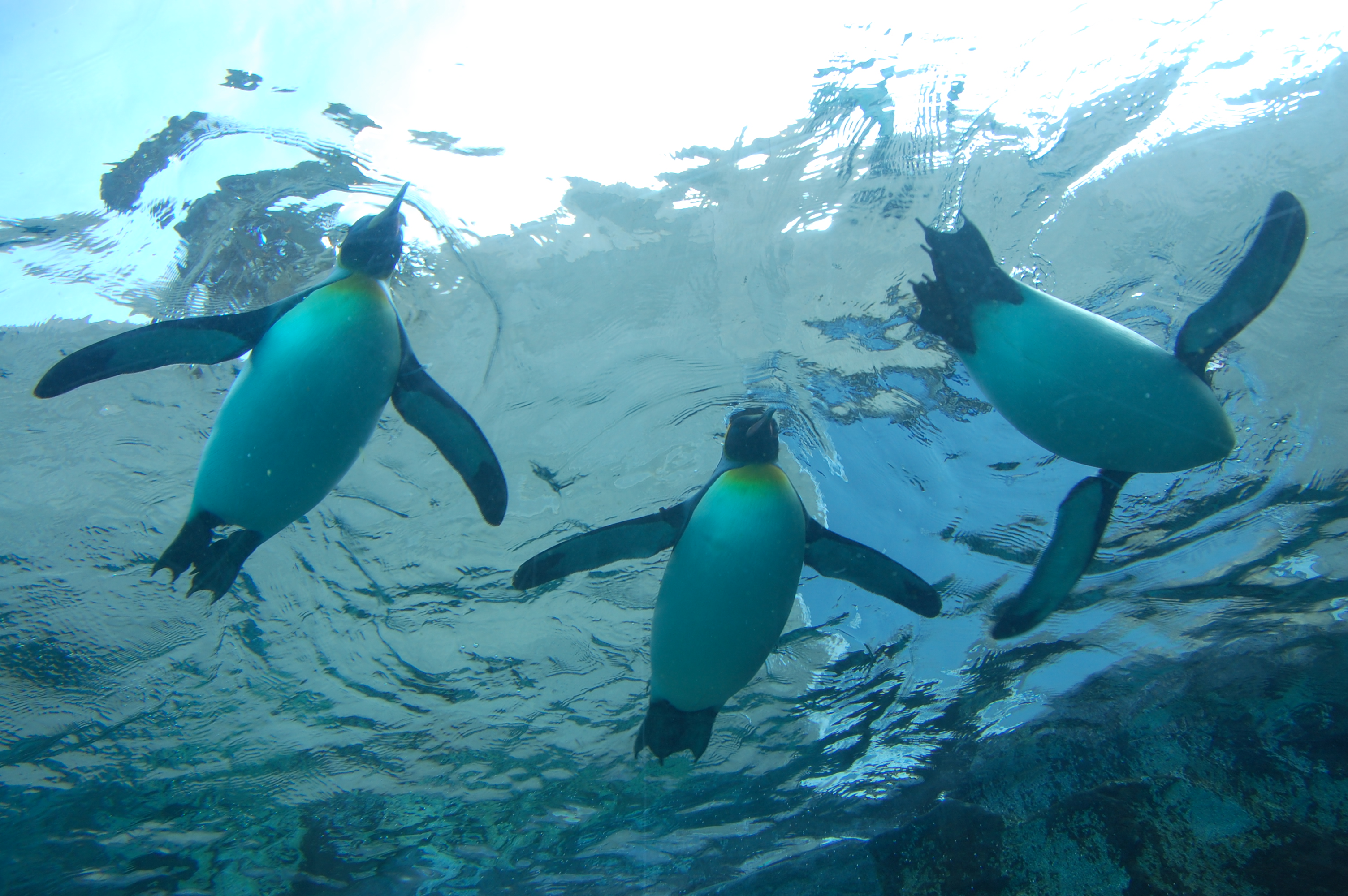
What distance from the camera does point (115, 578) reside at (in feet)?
21.6

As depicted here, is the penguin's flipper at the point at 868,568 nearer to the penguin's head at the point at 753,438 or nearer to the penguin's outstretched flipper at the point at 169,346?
the penguin's head at the point at 753,438

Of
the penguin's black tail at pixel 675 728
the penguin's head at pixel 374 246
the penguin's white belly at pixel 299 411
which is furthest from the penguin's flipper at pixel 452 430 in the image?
the penguin's black tail at pixel 675 728

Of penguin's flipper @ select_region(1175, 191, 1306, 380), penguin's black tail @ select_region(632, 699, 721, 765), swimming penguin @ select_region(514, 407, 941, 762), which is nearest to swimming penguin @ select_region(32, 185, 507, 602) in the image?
swimming penguin @ select_region(514, 407, 941, 762)

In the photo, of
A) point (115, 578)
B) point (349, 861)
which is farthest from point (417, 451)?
point (349, 861)

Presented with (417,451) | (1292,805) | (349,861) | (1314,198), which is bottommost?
(349,861)

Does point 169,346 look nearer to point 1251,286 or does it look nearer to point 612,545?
point 612,545

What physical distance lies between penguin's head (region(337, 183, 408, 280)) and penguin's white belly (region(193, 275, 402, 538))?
153 millimetres

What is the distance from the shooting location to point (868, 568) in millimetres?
4160

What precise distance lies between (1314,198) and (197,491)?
752 centimetres

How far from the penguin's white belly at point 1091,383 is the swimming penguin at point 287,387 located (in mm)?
3036

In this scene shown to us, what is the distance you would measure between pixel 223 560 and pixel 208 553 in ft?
0.27

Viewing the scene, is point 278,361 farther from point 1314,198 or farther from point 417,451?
point 1314,198

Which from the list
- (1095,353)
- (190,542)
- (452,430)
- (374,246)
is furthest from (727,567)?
(190,542)

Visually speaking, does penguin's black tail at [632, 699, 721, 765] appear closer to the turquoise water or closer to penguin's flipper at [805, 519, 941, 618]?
penguin's flipper at [805, 519, 941, 618]
